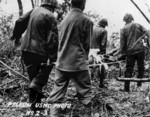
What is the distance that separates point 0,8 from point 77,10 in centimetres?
1362

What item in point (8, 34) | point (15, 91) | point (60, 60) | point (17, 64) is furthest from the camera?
point (8, 34)

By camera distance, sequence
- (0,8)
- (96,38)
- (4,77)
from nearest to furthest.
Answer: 1. (4,77)
2. (96,38)
3. (0,8)

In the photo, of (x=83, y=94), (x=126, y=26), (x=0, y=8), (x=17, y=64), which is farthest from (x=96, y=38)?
(x=0, y=8)

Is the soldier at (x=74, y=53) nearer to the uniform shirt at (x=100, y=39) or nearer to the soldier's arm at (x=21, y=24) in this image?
the soldier's arm at (x=21, y=24)

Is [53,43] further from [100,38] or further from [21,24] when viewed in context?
[100,38]

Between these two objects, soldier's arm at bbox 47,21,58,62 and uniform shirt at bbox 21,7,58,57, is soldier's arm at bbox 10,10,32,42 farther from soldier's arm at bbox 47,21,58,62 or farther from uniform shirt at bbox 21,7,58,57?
soldier's arm at bbox 47,21,58,62

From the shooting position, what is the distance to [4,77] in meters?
6.70

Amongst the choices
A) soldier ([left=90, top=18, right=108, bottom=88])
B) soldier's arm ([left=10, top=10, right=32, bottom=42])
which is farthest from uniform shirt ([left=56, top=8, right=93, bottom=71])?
soldier ([left=90, top=18, right=108, bottom=88])

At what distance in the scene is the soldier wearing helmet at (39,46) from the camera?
505 centimetres

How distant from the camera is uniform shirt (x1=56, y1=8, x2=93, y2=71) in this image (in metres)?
4.43

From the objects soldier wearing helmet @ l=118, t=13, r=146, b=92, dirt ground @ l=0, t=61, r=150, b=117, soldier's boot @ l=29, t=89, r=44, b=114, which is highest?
Result: soldier wearing helmet @ l=118, t=13, r=146, b=92

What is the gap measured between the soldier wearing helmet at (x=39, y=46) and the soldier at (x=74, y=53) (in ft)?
1.85

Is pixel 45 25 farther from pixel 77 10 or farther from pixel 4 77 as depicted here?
pixel 4 77

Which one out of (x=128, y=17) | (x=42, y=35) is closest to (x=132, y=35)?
(x=128, y=17)
